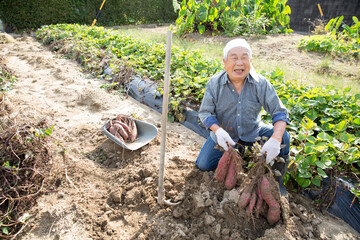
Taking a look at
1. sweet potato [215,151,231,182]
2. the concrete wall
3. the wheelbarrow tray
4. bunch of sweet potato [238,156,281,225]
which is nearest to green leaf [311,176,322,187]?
bunch of sweet potato [238,156,281,225]

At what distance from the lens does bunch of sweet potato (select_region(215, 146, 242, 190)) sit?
1.77 metres

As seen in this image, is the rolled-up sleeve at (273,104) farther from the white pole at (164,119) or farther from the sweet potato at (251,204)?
the white pole at (164,119)

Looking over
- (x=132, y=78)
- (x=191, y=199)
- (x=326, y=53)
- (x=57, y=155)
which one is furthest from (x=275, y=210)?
(x=326, y=53)

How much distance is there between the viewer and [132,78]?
3986mm

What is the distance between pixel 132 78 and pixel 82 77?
1.19 m

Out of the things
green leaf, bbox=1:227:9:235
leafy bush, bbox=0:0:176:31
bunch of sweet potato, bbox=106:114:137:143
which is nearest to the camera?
green leaf, bbox=1:227:9:235

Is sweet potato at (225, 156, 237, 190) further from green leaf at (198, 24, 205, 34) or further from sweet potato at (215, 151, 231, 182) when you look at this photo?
green leaf at (198, 24, 205, 34)

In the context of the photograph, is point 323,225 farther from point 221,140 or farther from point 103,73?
point 103,73

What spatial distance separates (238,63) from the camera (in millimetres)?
1864

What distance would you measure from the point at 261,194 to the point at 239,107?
2.40 feet

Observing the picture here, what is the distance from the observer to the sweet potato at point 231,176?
5.95 feet

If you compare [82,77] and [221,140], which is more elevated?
[221,140]

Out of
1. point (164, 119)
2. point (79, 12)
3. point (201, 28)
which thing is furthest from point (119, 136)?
point (79, 12)

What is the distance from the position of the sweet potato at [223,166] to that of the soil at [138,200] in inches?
3.4
